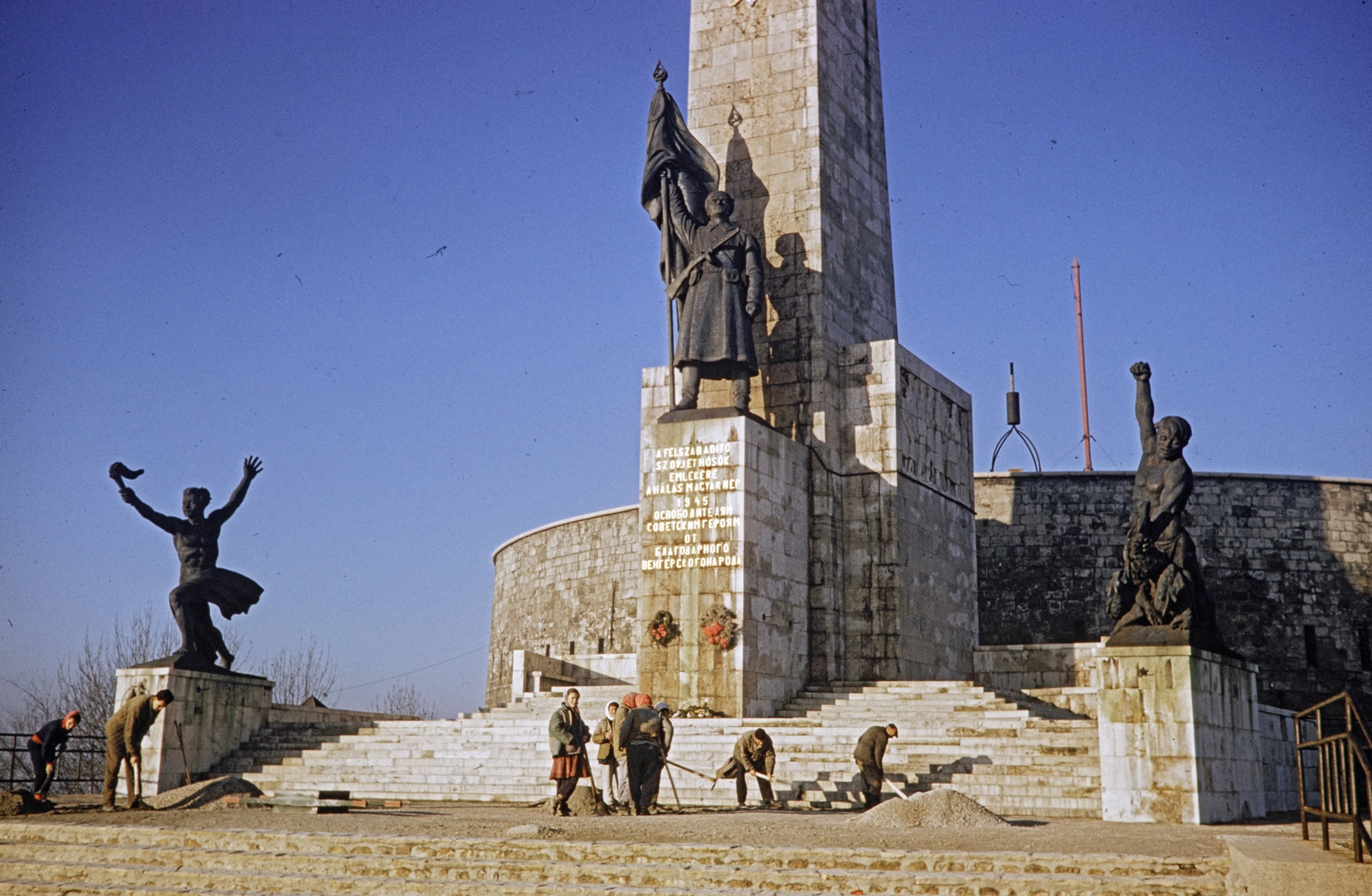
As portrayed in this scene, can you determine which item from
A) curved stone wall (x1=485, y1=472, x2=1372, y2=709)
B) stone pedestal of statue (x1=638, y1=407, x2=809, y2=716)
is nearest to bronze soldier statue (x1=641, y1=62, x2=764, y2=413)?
stone pedestal of statue (x1=638, y1=407, x2=809, y2=716)

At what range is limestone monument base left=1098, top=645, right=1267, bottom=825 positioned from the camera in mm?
12250

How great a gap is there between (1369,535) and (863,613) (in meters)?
12.3

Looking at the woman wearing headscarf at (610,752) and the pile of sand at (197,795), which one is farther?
the pile of sand at (197,795)

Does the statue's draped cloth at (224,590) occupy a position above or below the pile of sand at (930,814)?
above

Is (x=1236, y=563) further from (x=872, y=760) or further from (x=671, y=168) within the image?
(x=872, y=760)

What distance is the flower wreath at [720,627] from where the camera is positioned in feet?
57.0

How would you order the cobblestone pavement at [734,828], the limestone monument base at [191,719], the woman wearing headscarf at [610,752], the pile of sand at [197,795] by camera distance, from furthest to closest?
1. the limestone monument base at [191,719]
2. the pile of sand at [197,795]
3. the woman wearing headscarf at [610,752]
4. the cobblestone pavement at [734,828]

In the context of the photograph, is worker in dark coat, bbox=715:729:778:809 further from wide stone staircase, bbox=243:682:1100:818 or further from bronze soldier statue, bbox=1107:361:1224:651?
bronze soldier statue, bbox=1107:361:1224:651

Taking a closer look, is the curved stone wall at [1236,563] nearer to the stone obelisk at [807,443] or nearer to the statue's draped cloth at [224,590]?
the stone obelisk at [807,443]

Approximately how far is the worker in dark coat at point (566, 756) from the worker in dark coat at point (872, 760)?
9.16 ft

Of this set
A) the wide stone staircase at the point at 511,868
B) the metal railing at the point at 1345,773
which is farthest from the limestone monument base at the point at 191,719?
the metal railing at the point at 1345,773

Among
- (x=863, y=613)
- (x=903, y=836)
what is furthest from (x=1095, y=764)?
(x=863, y=613)

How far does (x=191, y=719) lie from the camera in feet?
55.9

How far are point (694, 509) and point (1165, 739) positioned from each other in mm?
7252
